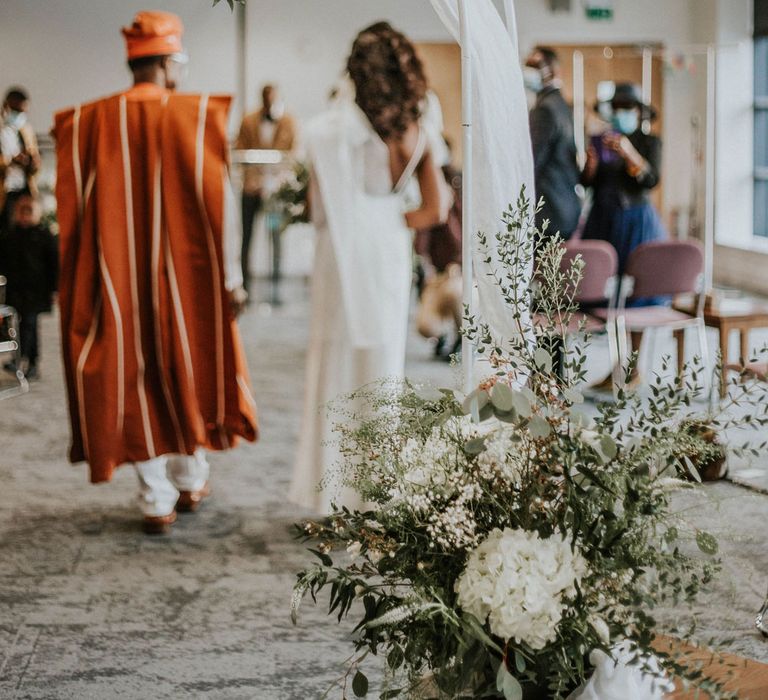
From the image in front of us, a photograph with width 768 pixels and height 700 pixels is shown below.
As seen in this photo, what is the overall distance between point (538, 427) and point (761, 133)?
397 inches

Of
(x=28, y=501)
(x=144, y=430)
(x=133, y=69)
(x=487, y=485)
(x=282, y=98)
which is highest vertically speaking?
(x=282, y=98)

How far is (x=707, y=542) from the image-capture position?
1427 mm

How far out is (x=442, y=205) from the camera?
3789 mm

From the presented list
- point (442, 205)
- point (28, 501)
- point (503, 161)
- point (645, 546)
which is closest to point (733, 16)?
point (442, 205)

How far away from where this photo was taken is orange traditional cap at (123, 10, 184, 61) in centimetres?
378

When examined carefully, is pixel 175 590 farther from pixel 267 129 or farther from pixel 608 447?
pixel 267 129

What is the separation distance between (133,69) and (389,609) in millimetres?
2777

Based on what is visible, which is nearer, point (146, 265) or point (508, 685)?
point (508, 685)

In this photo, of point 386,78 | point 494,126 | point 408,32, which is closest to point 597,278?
point 386,78

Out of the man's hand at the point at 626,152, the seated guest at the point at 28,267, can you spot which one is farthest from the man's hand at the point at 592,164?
the seated guest at the point at 28,267

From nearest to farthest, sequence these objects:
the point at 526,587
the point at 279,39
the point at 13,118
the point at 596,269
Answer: the point at 526,587
the point at 596,269
the point at 13,118
the point at 279,39

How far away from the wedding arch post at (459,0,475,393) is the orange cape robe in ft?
6.08

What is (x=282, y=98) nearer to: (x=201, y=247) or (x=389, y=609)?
(x=201, y=247)

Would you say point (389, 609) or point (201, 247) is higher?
point (201, 247)
